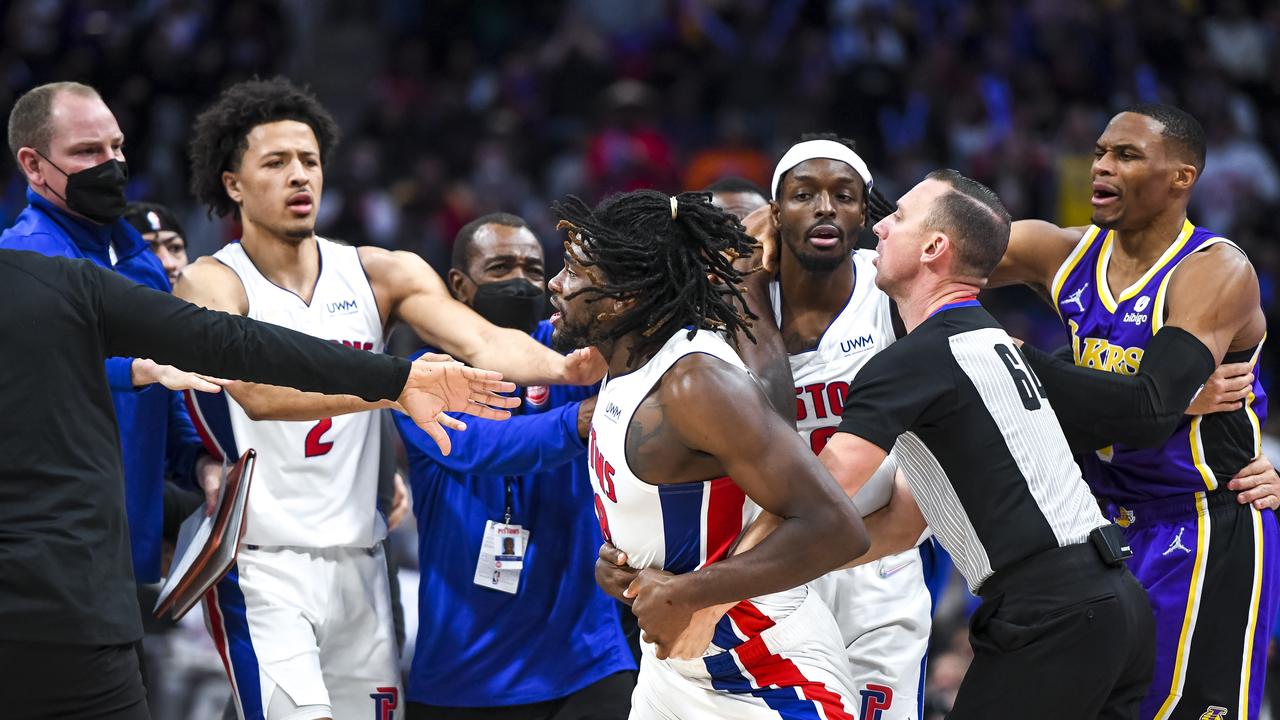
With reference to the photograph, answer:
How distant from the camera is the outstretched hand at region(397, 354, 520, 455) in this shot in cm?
414

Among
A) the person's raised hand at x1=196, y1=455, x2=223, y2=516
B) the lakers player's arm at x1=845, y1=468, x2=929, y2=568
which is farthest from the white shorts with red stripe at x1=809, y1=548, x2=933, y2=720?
the person's raised hand at x1=196, y1=455, x2=223, y2=516

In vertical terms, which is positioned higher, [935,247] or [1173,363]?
[935,247]

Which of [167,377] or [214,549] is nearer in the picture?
[167,377]

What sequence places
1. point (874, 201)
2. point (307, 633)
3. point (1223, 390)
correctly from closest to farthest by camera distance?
point (1223, 390), point (307, 633), point (874, 201)

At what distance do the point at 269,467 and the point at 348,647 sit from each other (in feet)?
2.34

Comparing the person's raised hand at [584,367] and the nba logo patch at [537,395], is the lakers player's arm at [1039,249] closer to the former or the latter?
the person's raised hand at [584,367]

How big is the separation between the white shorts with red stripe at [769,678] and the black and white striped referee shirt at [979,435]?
20.2 inches

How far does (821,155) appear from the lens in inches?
209

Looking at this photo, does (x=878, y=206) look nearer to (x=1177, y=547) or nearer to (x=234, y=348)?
(x=1177, y=547)

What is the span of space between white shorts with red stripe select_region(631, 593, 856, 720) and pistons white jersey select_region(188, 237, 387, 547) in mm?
1771

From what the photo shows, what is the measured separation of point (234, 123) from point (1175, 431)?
366 centimetres

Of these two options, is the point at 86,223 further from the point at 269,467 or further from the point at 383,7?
the point at 383,7

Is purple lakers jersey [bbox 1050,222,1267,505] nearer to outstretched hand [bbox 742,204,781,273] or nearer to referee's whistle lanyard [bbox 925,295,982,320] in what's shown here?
referee's whistle lanyard [bbox 925,295,982,320]

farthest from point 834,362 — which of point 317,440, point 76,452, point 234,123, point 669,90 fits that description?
point 669,90
